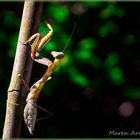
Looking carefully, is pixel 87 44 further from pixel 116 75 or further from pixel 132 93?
pixel 132 93

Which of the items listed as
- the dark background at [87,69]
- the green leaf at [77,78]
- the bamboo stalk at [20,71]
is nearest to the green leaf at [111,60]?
the dark background at [87,69]

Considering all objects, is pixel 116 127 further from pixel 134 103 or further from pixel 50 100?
pixel 50 100

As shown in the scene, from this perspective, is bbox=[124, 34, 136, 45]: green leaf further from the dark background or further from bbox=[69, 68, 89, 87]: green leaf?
bbox=[69, 68, 89, 87]: green leaf

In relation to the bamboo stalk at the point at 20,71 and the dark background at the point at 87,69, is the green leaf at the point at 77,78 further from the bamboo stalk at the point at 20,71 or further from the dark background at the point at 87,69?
the bamboo stalk at the point at 20,71

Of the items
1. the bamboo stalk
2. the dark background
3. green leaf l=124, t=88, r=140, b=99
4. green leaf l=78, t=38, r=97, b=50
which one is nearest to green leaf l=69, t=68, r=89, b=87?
the dark background

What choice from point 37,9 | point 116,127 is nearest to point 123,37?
point 116,127

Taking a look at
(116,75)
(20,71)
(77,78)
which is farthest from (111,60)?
(20,71)
